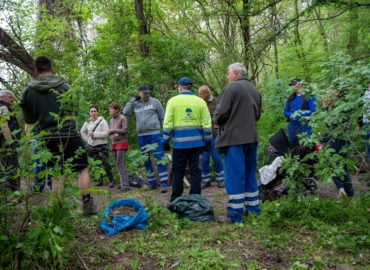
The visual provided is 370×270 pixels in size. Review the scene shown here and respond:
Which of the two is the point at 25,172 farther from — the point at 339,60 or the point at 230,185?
the point at 339,60

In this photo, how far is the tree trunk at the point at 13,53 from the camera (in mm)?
9008

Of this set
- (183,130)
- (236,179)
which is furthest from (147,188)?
(236,179)

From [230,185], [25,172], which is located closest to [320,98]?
[230,185]

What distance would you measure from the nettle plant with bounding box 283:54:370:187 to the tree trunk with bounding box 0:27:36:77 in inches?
303

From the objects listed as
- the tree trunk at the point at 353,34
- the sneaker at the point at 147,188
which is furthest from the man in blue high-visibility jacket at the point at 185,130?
the tree trunk at the point at 353,34

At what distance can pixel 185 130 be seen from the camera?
5.57m

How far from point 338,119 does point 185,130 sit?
89.9 inches

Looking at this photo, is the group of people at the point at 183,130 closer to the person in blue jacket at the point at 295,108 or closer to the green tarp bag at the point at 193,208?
the green tarp bag at the point at 193,208

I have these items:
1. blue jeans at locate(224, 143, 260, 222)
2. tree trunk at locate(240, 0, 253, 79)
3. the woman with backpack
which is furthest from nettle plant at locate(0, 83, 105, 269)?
tree trunk at locate(240, 0, 253, 79)

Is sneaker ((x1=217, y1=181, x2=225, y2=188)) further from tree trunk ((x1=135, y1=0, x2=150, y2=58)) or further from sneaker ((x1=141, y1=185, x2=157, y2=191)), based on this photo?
tree trunk ((x1=135, y1=0, x2=150, y2=58))

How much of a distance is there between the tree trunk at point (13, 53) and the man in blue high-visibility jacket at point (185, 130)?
5.73 metres

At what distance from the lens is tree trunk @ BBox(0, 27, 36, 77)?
9008 millimetres

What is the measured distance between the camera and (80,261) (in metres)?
3.25

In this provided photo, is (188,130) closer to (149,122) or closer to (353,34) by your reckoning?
(149,122)
